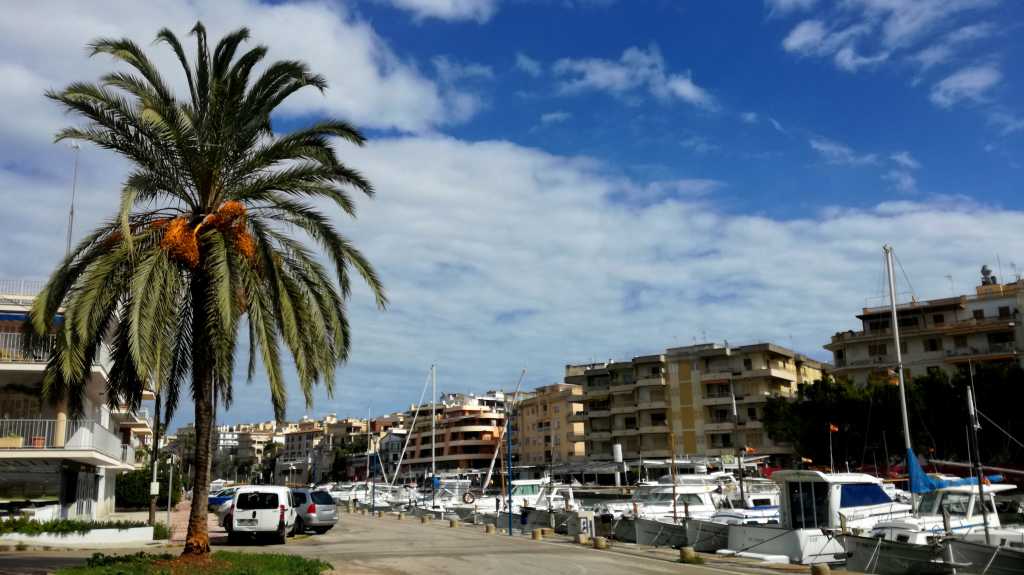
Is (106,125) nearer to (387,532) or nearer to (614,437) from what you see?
(387,532)

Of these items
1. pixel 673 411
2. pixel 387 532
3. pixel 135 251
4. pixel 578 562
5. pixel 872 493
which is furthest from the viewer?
pixel 673 411

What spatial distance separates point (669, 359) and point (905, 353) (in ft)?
75.4

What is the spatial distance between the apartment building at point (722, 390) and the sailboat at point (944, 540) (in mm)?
54248

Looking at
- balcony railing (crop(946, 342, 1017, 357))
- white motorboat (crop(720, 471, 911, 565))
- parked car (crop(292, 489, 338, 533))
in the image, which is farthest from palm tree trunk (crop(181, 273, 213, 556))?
balcony railing (crop(946, 342, 1017, 357))

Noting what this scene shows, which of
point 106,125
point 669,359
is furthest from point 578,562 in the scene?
point 669,359

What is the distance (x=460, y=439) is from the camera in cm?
13762

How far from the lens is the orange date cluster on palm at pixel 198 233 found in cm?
1634

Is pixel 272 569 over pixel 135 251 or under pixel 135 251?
under

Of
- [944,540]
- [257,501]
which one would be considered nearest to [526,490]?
[257,501]

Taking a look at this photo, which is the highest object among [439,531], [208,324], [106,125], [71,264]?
[106,125]

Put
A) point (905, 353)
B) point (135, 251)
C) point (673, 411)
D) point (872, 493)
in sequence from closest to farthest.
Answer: point (135, 251) → point (872, 493) → point (905, 353) → point (673, 411)

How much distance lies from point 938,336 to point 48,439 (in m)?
68.7

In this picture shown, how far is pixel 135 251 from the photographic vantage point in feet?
53.9

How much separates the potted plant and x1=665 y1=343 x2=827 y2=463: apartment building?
65005 mm
